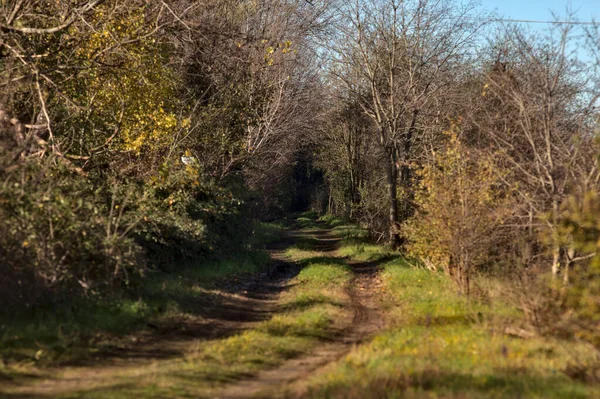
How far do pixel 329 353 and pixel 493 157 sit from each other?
722 centimetres

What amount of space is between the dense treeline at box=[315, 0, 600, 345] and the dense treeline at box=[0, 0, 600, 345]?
0.24 ft

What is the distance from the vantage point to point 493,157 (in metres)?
14.9

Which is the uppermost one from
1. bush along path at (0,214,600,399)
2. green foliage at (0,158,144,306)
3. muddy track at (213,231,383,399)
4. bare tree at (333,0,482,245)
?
bare tree at (333,0,482,245)

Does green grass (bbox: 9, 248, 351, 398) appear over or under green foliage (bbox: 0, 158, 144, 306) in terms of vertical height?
under

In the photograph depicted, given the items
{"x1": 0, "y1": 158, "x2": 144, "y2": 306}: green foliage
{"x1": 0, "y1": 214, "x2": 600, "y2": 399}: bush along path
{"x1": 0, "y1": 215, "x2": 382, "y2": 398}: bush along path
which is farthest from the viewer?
{"x1": 0, "y1": 158, "x2": 144, "y2": 306}: green foliage

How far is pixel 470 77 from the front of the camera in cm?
2517

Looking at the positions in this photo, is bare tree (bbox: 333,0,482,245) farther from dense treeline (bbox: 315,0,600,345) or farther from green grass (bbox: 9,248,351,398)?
green grass (bbox: 9,248,351,398)

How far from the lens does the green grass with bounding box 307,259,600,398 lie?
7.12m

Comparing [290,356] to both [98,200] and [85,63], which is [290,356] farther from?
[85,63]

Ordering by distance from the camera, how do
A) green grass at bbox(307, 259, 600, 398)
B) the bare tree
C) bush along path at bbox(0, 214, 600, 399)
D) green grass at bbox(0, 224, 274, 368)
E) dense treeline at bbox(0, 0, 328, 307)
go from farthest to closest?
the bare tree → dense treeline at bbox(0, 0, 328, 307) → green grass at bbox(0, 224, 274, 368) → bush along path at bbox(0, 214, 600, 399) → green grass at bbox(307, 259, 600, 398)

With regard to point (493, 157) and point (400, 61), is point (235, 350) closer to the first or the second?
point (493, 157)

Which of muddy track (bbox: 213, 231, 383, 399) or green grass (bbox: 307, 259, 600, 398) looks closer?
green grass (bbox: 307, 259, 600, 398)

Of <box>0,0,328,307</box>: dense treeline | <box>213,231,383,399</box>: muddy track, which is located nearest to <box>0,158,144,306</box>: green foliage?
<box>0,0,328,307</box>: dense treeline

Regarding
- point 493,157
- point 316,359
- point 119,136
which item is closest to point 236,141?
point 119,136
